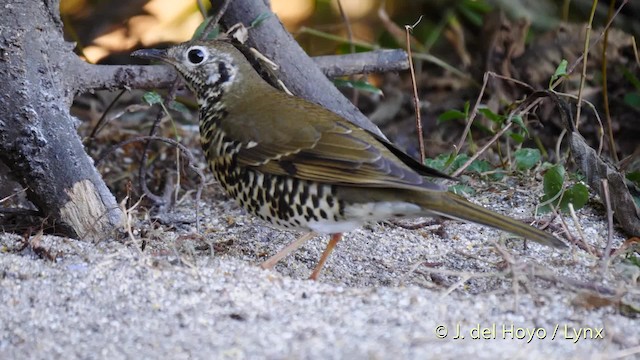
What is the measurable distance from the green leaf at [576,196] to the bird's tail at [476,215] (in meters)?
1.03

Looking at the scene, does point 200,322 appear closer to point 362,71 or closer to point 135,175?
point 362,71

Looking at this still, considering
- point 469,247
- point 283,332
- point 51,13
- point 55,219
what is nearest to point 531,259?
point 469,247

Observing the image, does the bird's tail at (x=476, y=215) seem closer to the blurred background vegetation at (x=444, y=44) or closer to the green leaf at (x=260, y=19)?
the green leaf at (x=260, y=19)

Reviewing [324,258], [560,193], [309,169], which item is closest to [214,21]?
[309,169]

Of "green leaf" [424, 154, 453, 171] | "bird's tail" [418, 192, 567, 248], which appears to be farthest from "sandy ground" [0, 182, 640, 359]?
"green leaf" [424, 154, 453, 171]

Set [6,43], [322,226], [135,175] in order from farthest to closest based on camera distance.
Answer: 1. [135,175]
2. [6,43]
3. [322,226]

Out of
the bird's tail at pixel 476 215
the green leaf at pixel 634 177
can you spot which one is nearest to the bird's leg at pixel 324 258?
the bird's tail at pixel 476 215

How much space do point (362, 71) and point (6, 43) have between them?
5.75 feet

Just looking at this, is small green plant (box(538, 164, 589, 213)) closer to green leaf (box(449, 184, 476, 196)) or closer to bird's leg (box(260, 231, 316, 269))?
green leaf (box(449, 184, 476, 196))

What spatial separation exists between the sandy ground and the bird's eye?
2.48 ft

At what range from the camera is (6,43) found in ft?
13.5

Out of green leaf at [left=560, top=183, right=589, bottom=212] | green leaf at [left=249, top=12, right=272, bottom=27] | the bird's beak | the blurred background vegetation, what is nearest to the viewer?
the bird's beak

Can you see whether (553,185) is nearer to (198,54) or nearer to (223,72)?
(223,72)

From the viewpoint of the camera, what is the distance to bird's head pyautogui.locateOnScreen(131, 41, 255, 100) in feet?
13.7
